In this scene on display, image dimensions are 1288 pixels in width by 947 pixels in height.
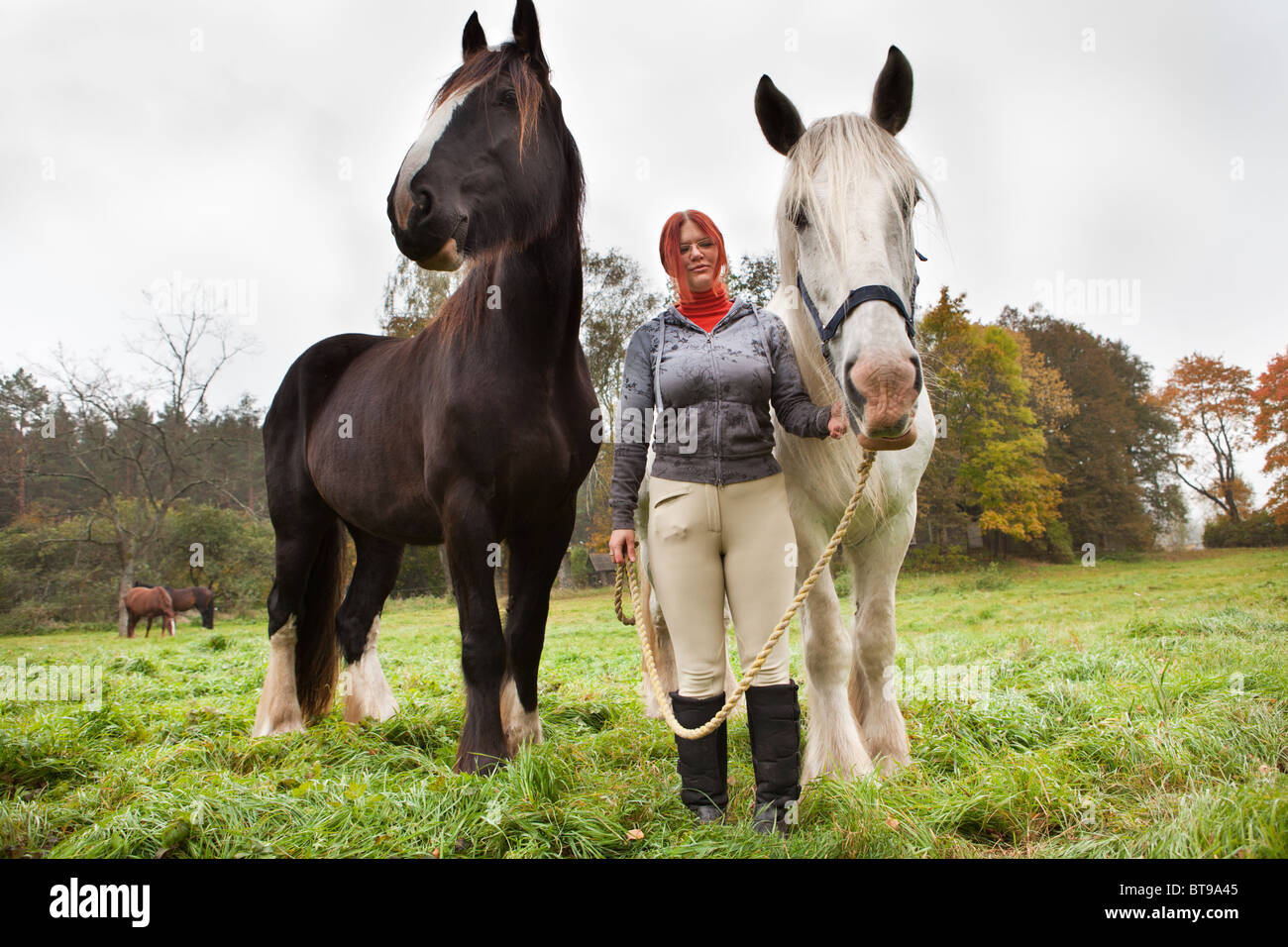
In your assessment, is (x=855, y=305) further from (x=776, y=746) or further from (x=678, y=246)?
(x=776, y=746)

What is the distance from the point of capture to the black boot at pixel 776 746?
7.64 feet

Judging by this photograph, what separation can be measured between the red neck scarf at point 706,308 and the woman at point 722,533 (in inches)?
3.5

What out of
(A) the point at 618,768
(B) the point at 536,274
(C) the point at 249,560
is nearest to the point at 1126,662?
(A) the point at 618,768

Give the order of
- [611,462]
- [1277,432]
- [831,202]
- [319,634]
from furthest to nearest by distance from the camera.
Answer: [1277,432], [611,462], [319,634], [831,202]

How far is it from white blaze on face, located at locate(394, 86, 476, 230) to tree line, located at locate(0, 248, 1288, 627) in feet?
45.4

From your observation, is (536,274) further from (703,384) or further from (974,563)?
(974,563)

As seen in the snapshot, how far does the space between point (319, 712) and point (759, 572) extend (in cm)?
330

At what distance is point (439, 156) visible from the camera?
2732 millimetres

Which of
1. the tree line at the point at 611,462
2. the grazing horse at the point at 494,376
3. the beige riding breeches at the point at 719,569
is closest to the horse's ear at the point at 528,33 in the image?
the grazing horse at the point at 494,376

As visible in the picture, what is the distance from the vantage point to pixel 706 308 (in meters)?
2.69

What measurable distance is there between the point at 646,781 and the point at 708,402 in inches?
55.7

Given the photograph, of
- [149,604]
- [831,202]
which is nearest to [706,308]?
[831,202]

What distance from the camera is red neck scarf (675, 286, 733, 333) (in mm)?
2668
